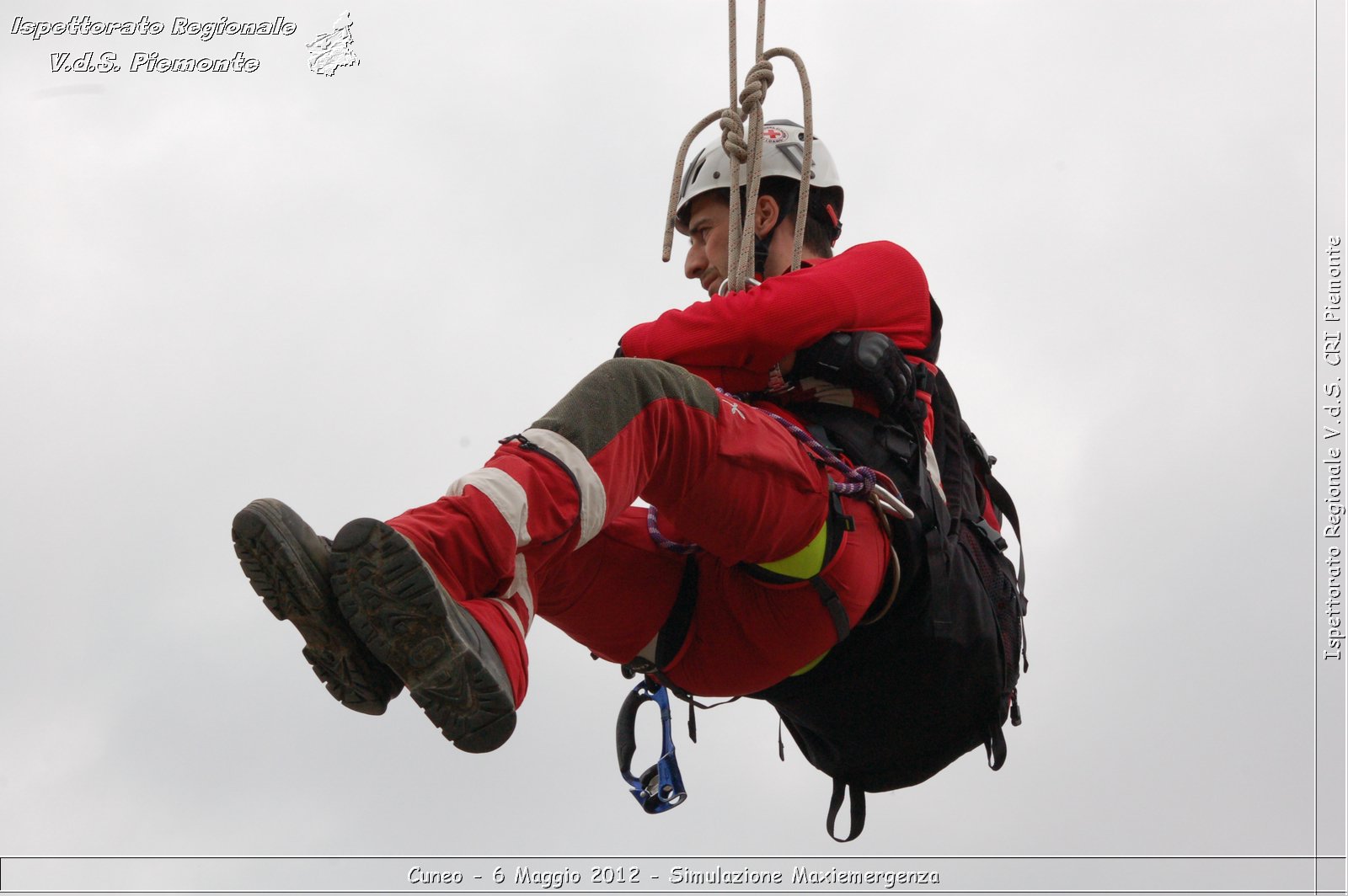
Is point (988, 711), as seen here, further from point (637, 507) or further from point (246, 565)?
point (246, 565)

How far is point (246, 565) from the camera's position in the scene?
10.9 ft

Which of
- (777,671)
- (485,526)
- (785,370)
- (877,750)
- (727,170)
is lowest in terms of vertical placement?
(877,750)

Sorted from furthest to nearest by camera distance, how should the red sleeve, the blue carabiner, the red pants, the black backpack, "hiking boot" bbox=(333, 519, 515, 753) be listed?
1. the blue carabiner
2. the black backpack
3. the red sleeve
4. the red pants
5. "hiking boot" bbox=(333, 519, 515, 753)

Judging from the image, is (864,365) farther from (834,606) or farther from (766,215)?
(766,215)

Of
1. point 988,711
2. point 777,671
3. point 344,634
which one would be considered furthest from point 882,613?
point 344,634

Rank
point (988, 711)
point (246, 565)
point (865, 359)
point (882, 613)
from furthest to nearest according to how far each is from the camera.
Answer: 1. point (988, 711)
2. point (882, 613)
3. point (865, 359)
4. point (246, 565)

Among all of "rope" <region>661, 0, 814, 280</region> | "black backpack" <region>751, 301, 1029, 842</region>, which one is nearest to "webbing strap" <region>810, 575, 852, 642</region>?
"black backpack" <region>751, 301, 1029, 842</region>

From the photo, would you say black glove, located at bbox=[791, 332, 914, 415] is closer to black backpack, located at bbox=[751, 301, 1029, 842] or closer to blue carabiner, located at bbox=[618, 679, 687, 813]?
black backpack, located at bbox=[751, 301, 1029, 842]

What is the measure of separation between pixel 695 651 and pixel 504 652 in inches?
59.7

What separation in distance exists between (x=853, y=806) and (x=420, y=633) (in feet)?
8.77

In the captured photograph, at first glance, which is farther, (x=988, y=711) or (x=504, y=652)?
(x=988, y=711)

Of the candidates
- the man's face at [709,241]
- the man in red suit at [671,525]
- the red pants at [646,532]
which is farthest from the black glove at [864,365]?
the man's face at [709,241]

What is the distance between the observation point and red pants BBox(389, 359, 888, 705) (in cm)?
353

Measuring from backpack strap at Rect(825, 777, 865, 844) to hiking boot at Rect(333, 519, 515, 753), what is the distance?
2.43 metres
